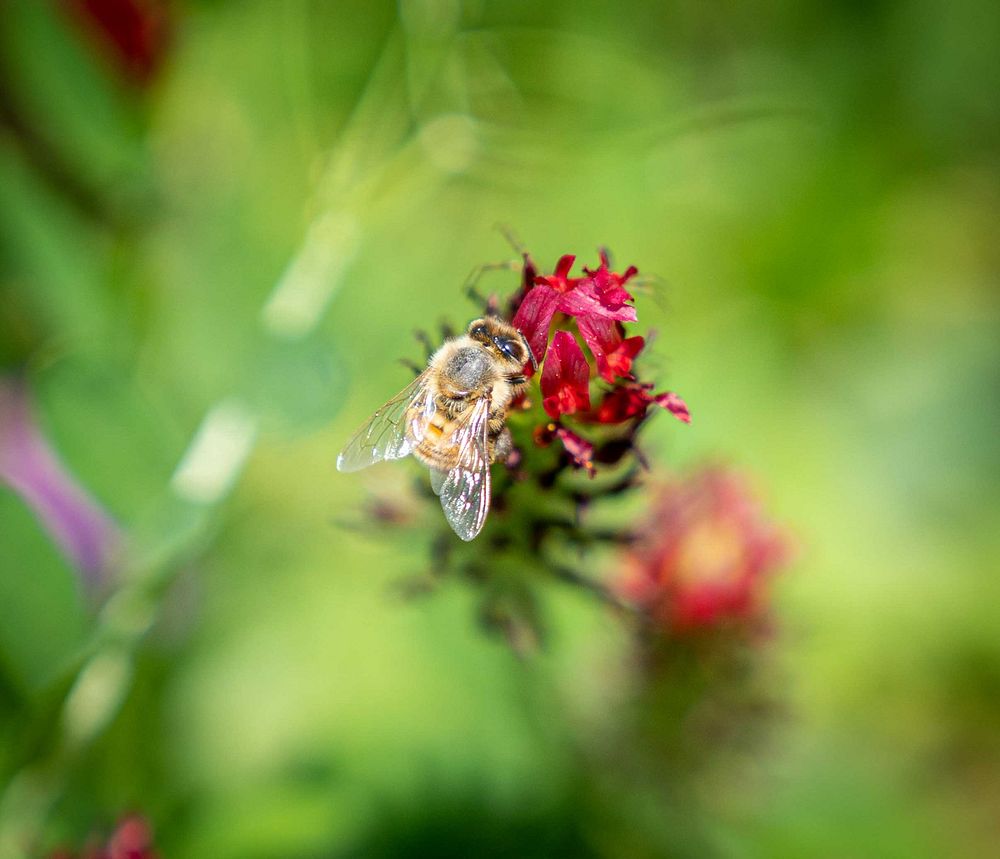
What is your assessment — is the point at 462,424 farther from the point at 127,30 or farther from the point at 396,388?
the point at 127,30

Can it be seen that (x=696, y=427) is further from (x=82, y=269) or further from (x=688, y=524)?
(x=82, y=269)

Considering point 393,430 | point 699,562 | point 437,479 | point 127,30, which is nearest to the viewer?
point 437,479

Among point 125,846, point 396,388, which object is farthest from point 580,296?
point 125,846


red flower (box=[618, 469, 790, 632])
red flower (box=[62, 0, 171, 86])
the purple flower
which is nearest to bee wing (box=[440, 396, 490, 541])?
red flower (box=[618, 469, 790, 632])

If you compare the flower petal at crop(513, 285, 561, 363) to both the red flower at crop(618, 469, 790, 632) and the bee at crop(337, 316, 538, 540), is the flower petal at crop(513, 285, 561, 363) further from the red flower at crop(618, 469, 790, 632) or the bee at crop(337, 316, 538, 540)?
the red flower at crop(618, 469, 790, 632)

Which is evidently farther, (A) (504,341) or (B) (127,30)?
(B) (127,30)

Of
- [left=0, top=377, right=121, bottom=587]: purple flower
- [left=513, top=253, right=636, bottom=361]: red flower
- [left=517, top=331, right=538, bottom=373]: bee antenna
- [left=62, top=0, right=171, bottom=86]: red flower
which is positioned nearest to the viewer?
[left=513, top=253, right=636, bottom=361]: red flower
